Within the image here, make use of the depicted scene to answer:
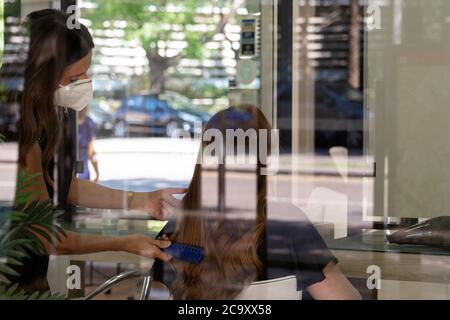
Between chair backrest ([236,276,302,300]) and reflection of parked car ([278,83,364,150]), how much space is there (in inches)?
143

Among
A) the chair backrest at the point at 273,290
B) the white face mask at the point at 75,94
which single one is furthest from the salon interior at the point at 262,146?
the white face mask at the point at 75,94

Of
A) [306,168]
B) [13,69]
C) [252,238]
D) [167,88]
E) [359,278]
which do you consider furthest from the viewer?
[167,88]

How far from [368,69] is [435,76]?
23.6 inches

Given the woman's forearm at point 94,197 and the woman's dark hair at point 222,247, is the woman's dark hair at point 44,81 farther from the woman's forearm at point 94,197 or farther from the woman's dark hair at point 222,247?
the woman's forearm at point 94,197

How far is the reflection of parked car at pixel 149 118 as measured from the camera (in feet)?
20.2

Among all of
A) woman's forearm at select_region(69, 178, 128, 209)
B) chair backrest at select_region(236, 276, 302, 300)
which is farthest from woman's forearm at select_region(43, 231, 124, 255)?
chair backrest at select_region(236, 276, 302, 300)

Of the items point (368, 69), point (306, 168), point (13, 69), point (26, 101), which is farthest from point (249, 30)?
point (26, 101)

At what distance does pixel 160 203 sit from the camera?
2654 millimetres

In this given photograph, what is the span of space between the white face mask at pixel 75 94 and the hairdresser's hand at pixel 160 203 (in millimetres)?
398

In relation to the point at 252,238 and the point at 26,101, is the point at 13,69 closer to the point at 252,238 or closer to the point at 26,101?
the point at 26,101

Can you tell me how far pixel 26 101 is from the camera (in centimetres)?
208

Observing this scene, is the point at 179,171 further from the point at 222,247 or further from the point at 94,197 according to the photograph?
the point at 222,247

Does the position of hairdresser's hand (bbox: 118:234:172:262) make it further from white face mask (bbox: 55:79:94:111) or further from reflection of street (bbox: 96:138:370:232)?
reflection of street (bbox: 96:138:370:232)

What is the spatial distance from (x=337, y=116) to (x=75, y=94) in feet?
13.6
